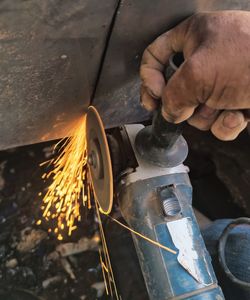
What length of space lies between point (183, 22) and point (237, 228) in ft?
2.58

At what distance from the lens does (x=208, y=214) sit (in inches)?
90.2

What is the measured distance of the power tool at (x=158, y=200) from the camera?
4.26ft

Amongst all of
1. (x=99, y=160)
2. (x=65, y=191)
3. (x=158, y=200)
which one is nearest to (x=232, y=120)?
(x=158, y=200)

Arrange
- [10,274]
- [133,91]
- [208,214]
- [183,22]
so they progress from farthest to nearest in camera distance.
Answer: [208,214] < [10,274] < [133,91] < [183,22]

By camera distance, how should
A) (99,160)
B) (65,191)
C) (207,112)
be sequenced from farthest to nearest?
(65,191), (99,160), (207,112)

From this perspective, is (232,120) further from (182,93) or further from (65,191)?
(65,191)

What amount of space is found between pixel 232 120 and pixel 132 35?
0.37m

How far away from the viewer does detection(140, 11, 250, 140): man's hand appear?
1.04m

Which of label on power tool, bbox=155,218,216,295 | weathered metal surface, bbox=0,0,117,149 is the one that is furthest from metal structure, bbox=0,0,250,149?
label on power tool, bbox=155,218,216,295

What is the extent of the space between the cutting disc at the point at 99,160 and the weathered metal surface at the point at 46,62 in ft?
0.36

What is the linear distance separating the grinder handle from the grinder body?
0.09m

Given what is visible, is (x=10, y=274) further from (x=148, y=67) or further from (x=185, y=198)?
(x=148, y=67)

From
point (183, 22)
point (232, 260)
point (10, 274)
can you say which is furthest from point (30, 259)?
point (183, 22)

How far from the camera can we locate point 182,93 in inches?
42.2
